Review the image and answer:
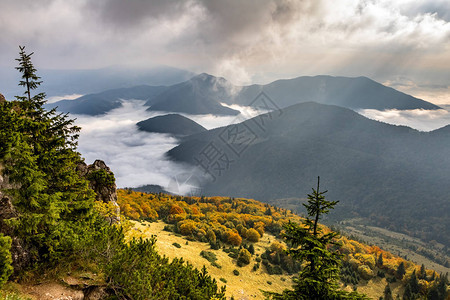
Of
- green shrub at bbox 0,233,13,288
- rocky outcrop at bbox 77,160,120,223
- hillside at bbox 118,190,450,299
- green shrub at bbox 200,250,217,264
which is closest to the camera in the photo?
green shrub at bbox 0,233,13,288

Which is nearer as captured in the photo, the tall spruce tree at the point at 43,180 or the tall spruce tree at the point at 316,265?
the tall spruce tree at the point at 316,265

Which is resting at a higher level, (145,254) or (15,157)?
(15,157)

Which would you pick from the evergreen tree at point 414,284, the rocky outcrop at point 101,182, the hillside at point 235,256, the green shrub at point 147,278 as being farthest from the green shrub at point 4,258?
the evergreen tree at point 414,284

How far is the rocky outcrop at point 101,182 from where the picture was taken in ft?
89.0

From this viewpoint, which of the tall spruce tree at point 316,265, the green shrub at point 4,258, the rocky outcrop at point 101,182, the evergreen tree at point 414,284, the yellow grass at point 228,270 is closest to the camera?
the green shrub at point 4,258

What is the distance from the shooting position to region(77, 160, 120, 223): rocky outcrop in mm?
27125

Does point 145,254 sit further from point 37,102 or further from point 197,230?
point 197,230

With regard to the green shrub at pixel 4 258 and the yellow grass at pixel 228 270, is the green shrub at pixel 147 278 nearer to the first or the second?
the green shrub at pixel 4 258

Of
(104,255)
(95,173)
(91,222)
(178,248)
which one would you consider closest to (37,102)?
(95,173)

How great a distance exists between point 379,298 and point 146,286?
73.3 metres

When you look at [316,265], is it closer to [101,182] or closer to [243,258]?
[101,182]

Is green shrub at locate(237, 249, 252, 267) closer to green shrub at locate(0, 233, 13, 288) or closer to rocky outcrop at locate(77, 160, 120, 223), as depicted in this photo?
rocky outcrop at locate(77, 160, 120, 223)

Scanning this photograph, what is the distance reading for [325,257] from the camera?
13172 millimetres

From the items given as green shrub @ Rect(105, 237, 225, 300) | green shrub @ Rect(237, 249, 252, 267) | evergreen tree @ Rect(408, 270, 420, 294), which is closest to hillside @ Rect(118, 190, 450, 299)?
green shrub @ Rect(237, 249, 252, 267)
